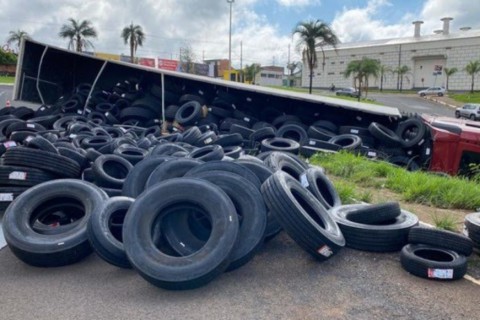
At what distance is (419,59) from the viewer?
73562 millimetres

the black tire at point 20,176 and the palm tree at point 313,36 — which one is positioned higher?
the palm tree at point 313,36

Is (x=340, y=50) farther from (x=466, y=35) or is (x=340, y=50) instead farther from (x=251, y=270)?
(x=251, y=270)

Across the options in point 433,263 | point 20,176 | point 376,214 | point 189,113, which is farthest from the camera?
point 189,113

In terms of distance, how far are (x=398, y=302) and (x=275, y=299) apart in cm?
105

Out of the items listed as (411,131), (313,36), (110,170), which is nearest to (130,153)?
(110,170)

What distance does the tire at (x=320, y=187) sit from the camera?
5477 mm

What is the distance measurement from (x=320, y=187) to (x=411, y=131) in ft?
18.4

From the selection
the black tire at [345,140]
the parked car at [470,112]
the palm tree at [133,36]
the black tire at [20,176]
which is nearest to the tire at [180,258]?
the black tire at [20,176]

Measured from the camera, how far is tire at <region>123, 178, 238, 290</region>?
3723 mm

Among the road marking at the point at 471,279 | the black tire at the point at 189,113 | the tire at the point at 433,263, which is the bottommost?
the road marking at the point at 471,279

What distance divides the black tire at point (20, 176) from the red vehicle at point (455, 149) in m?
7.67

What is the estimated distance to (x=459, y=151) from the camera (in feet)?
29.4

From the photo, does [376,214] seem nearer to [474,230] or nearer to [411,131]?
[474,230]

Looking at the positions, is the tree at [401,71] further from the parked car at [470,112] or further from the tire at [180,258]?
the tire at [180,258]
